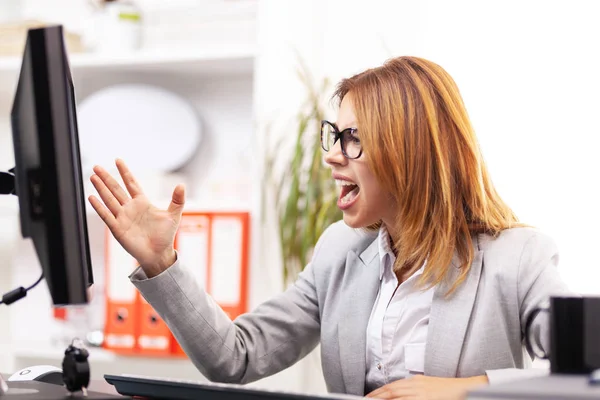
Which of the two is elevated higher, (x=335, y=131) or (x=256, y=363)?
(x=335, y=131)

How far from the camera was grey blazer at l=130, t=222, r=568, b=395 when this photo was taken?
1278mm

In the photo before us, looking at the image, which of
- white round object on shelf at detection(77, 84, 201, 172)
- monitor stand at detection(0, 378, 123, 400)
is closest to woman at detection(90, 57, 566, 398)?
monitor stand at detection(0, 378, 123, 400)

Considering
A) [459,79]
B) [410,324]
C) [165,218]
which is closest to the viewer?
[165,218]

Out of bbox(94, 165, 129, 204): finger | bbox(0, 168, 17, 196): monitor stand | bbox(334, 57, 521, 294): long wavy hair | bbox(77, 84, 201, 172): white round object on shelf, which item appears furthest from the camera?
bbox(77, 84, 201, 172): white round object on shelf

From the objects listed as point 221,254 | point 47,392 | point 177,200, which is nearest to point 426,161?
point 177,200

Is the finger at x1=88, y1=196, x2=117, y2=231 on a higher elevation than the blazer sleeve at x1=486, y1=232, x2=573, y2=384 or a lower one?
higher

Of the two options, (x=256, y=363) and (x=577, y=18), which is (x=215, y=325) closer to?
(x=256, y=363)

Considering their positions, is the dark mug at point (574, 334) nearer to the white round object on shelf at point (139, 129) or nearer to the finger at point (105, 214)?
the finger at point (105, 214)

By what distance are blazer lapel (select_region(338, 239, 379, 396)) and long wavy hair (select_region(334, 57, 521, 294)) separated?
2.8 inches

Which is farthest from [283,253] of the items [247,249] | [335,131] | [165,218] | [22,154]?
[22,154]

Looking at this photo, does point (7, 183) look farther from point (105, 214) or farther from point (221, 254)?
point (221, 254)

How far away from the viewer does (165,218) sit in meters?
1.25

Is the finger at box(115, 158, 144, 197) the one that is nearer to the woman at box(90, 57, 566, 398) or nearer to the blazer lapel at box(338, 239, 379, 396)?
the woman at box(90, 57, 566, 398)

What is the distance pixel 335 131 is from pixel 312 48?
43.3 inches
